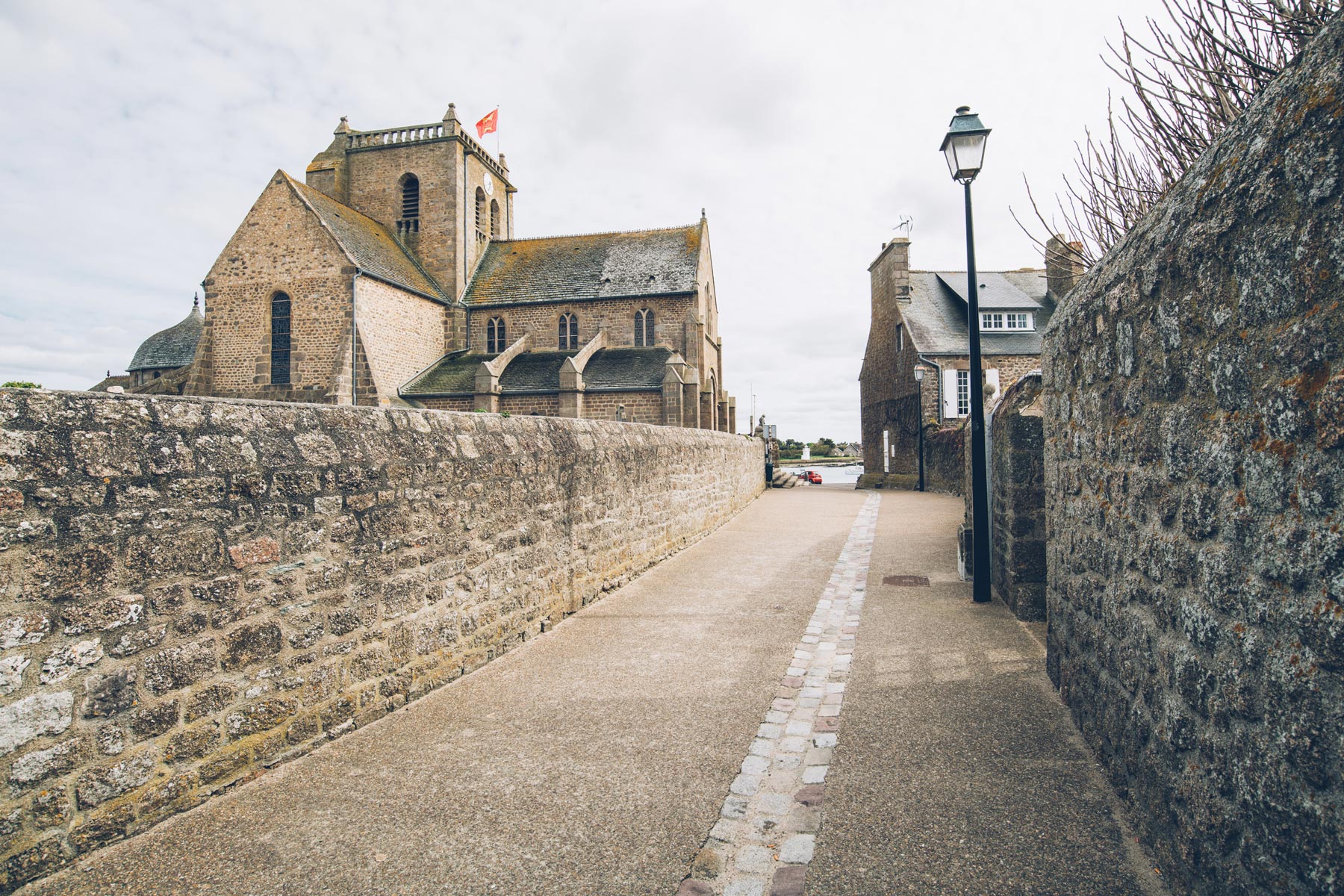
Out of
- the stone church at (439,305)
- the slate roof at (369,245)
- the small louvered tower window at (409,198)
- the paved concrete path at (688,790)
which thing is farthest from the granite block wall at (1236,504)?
the small louvered tower window at (409,198)

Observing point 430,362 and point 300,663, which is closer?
point 300,663

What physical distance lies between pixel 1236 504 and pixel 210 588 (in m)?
3.92

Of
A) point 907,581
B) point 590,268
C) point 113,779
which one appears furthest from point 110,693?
point 590,268

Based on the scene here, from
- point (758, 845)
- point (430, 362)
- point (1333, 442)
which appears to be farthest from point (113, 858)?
point (430, 362)

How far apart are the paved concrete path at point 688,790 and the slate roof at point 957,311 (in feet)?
86.3

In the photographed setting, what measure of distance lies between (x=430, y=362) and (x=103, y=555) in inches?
1319

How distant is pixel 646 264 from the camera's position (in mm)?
36719

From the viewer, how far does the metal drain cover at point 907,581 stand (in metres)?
8.27

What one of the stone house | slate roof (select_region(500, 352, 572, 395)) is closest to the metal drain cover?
the stone house

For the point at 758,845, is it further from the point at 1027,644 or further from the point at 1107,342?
the point at 1027,644

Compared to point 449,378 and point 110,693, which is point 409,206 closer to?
point 449,378

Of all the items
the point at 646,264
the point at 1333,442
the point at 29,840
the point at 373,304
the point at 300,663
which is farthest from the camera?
the point at 646,264

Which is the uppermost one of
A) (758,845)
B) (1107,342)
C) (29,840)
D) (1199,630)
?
(1107,342)

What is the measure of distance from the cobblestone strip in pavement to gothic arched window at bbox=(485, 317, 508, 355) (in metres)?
32.8
